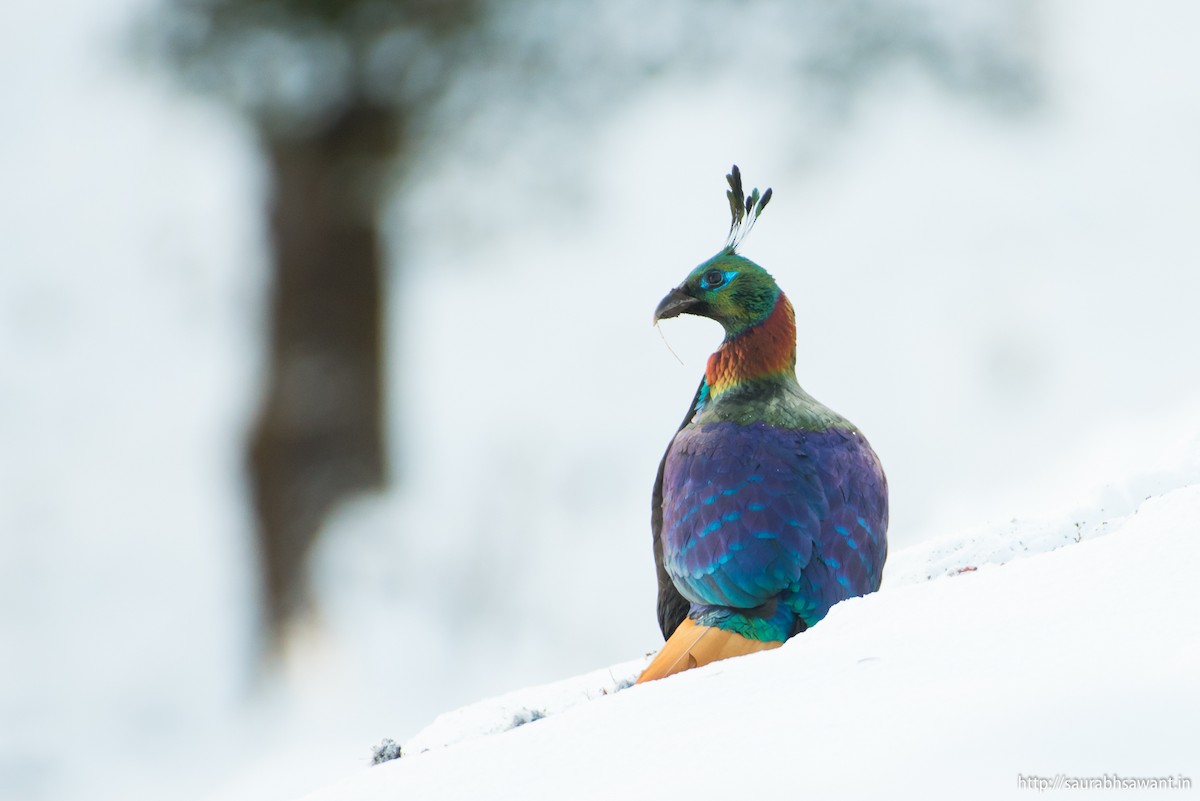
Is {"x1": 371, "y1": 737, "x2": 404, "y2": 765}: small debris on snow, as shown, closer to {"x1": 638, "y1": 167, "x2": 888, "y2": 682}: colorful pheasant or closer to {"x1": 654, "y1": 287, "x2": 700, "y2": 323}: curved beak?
{"x1": 638, "y1": 167, "x2": 888, "y2": 682}: colorful pheasant

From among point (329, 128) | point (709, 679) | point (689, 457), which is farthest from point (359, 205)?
point (709, 679)

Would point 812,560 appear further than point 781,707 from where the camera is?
Yes

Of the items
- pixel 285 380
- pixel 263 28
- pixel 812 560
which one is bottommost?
pixel 812 560

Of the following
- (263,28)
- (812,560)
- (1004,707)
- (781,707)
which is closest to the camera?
(1004,707)

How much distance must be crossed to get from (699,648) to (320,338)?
3501 mm

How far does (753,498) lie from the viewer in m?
3.38

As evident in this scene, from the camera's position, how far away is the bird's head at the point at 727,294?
3762 mm

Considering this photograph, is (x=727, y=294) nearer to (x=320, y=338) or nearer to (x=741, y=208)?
(x=741, y=208)

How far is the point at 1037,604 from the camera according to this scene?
2.30 metres

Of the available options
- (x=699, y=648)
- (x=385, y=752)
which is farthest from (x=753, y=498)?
(x=385, y=752)

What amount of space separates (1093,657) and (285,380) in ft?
15.7

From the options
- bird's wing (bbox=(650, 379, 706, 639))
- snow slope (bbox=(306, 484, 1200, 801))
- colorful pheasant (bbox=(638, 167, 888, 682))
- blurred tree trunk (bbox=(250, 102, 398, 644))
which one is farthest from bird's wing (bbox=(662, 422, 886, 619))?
blurred tree trunk (bbox=(250, 102, 398, 644))

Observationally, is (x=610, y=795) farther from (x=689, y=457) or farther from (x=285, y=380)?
(x=285, y=380)

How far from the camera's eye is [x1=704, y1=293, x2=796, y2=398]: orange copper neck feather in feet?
12.3
